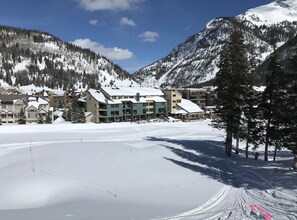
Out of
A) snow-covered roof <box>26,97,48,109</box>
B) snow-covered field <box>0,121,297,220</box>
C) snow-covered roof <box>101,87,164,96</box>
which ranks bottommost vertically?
snow-covered field <box>0,121,297,220</box>

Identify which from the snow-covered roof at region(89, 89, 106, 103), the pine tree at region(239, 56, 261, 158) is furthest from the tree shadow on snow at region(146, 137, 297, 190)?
the snow-covered roof at region(89, 89, 106, 103)

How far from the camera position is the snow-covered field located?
53.1ft

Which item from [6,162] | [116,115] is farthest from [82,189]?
[116,115]

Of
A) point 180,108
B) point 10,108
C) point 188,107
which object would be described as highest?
point 188,107

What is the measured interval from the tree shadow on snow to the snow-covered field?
0.06 m

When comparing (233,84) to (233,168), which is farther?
(233,84)

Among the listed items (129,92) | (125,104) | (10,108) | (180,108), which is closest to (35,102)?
(10,108)

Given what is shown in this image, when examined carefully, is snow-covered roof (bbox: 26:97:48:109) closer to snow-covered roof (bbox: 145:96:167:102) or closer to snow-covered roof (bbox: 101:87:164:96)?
snow-covered roof (bbox: 101:87:164:96)

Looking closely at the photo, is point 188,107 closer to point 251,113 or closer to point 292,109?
point 251,113

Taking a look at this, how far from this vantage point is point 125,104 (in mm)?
97688

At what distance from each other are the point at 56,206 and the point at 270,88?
67.5 ft

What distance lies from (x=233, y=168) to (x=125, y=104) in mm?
72368

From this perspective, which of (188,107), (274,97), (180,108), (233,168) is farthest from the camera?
(188,107)

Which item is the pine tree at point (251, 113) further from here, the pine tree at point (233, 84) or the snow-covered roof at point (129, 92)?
the snow-covered roof at point (129, 92)
